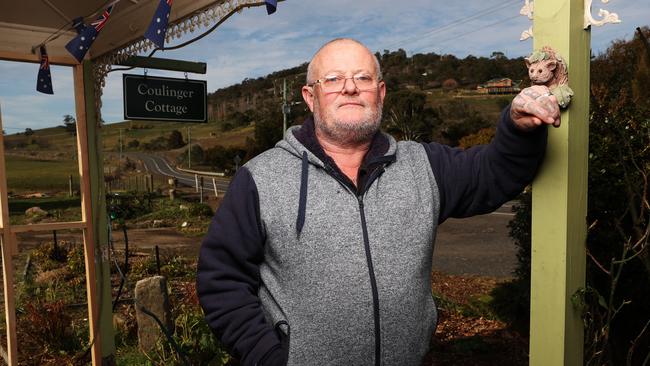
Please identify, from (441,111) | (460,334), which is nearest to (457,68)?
(441,111)

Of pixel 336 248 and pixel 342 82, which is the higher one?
pixel 342 82

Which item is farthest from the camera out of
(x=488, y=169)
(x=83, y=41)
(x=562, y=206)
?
(x=83, y=41)

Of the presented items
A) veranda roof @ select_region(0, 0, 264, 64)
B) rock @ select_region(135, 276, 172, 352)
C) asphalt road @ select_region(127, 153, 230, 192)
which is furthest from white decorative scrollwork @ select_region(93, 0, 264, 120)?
asphalt road @ select_region(127, 153, 230, 192)

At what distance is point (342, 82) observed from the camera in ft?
5.82

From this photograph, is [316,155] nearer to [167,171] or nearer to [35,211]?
[35,211]

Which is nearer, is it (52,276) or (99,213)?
(99,213)

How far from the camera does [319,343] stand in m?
1.61

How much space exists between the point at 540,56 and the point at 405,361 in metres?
1.01

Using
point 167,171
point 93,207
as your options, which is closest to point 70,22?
point 93,207

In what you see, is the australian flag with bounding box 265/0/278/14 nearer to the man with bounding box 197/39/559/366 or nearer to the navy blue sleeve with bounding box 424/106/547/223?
the man with bounding box 197/39/559/366

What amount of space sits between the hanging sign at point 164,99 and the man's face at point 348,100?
7.13ft

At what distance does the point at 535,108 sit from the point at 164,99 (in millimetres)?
2870

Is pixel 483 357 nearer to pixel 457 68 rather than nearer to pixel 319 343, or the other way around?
pixel 319 343

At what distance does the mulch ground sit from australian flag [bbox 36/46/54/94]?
134 inches
